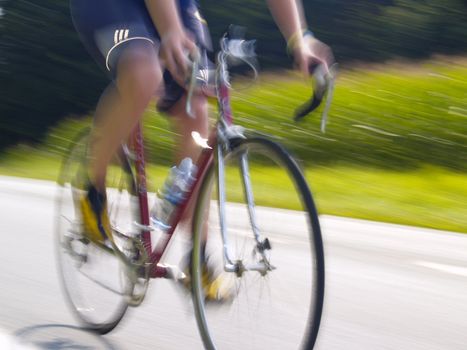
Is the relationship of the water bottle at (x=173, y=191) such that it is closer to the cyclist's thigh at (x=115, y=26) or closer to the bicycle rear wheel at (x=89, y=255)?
the bicycle rear wheel at (x=89, y=255)

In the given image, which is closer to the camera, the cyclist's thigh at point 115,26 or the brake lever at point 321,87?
the brake lever at point 321,87

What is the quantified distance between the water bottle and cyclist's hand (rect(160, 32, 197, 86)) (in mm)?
434

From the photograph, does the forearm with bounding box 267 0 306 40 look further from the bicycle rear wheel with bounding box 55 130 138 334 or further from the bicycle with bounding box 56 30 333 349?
the bicycle rear wheel with bounding box 55 130 138 334

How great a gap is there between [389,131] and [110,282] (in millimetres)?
10358

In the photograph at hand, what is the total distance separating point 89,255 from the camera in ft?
16.3

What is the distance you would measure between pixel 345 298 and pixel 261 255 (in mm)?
2010

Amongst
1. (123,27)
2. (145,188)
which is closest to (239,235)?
(145,188)

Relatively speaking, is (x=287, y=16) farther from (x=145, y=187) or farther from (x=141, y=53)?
(x=145, y=187)

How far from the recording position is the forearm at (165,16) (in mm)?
3885

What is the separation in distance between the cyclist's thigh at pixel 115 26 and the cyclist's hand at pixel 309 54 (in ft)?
1.99

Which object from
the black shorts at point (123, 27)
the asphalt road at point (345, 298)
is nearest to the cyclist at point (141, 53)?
the black shorts at point (123, 27)

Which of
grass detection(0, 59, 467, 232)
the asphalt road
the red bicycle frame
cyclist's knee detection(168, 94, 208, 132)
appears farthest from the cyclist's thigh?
grass detection(0, 59, 467, 232)

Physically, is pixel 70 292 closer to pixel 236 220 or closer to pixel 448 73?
pixel 236 220

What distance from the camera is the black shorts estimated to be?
4.27m
